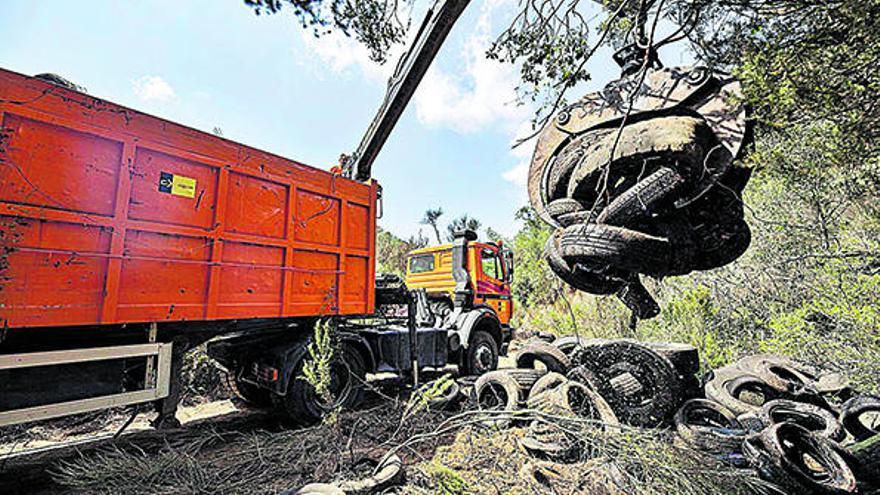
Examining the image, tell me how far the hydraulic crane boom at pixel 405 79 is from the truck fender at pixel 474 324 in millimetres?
3185

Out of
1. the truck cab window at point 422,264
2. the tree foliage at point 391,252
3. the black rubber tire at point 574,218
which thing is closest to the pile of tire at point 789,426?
the black rubber tire at point 574,218

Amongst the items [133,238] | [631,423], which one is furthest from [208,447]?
[631,423]

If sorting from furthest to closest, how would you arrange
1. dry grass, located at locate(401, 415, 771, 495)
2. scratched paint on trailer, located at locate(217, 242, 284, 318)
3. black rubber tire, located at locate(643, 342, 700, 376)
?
black rubber tire, located at locate(643, 342, 700, 376) < scratched paint on trailer, located at locate(217, 242, 284, 318) < dry grass, located at locate(401, 415, 771, 495)

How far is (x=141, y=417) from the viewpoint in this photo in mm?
4676

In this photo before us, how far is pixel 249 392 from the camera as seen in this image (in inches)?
190

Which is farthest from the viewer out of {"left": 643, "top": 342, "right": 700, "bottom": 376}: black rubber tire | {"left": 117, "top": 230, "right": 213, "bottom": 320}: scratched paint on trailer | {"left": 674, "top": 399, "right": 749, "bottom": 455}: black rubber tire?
{"left": 643, "top": 342, "right": 700, "bottom": 376}: black rubber tire

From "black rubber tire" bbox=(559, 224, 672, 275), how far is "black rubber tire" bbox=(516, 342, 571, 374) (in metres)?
2.82

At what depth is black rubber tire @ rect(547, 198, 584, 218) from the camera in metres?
2.44

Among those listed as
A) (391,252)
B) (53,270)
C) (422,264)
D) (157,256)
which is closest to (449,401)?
(157,256)

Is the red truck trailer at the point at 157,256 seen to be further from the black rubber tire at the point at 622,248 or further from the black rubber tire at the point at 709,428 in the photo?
the black rubber tire at the point at 709,428

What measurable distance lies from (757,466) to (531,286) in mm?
15777

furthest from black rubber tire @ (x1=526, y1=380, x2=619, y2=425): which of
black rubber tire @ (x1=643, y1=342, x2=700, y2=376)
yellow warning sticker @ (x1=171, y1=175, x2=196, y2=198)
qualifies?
yellow warning sticker @ (x1=171, y1=175, x2=196, y2=198)

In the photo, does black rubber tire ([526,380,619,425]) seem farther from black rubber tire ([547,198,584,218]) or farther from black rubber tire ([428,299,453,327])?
black rubber tire ([428,299,453,327])

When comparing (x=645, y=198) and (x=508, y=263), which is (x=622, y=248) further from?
(x=508, y=263)
